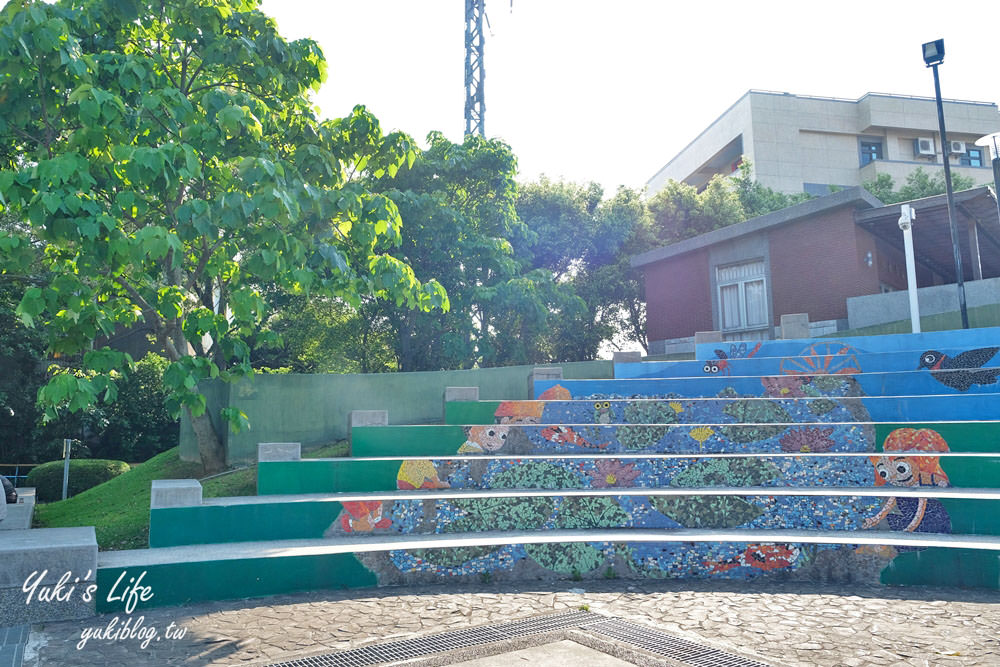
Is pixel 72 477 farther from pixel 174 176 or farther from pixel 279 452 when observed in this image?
pixel 174 176

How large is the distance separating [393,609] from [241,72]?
6540 mm

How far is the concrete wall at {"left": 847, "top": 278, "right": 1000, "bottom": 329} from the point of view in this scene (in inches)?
596

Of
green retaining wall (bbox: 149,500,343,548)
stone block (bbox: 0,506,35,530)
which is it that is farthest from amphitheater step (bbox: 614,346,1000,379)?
stone block (bbox: 0,506,35,530)

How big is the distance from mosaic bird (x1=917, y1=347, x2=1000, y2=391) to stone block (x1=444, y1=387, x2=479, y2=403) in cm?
672

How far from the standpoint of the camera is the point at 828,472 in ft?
25.8

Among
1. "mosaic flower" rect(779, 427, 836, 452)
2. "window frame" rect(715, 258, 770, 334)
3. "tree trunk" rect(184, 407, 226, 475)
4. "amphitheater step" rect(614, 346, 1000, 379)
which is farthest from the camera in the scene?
"window frame" rect(715, 258, 770, 334)

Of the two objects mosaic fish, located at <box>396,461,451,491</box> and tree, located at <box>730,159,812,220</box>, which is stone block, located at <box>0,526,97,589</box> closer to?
mosaic fish, located at <box>396,461,451,491</box>

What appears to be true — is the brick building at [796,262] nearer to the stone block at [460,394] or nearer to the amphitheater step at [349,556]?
the stone block at [460,394]

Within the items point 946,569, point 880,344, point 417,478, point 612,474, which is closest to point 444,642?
point 417,478

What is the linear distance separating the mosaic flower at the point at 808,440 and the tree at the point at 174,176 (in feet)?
15.0

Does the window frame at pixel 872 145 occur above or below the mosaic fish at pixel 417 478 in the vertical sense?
above

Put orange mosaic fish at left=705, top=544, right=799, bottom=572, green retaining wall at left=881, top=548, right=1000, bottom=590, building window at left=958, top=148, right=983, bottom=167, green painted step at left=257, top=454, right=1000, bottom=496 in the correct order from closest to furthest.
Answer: green retaining wall at left=881, top=548, right=1000, bottom=590 → orange mosaic fish at left=705, top=544, right=799, bottom=572 → green painted step at left=257, top=454, right=1000, bottom=496 → building window at left=958, top=148, right=983, bottom=167

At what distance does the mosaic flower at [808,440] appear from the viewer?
28.3 ft

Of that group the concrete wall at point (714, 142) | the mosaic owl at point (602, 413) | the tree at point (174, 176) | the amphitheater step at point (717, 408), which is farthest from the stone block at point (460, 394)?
the concrete wall at point (714, 142)
